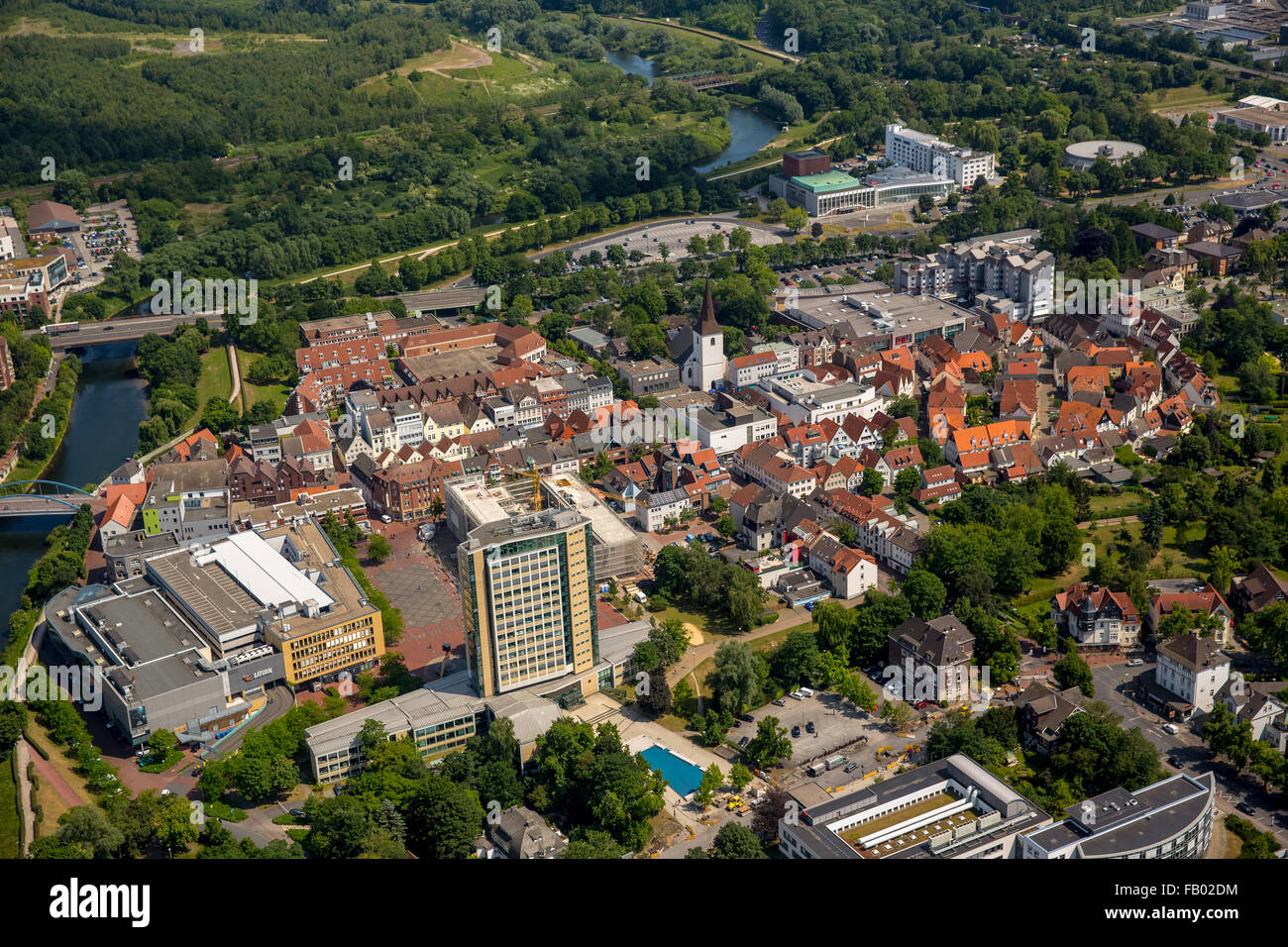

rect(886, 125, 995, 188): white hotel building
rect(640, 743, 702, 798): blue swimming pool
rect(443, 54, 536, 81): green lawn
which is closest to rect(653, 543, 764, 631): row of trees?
rect(640, 743, 702, 798): blue swimming pool

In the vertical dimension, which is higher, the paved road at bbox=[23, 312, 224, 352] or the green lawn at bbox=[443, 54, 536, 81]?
the green lawn at bbox=[443, 54, 536, 81]

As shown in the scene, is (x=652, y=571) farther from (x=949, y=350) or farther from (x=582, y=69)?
(x=582, y=69)

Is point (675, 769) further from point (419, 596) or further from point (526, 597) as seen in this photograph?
point (419, 596)

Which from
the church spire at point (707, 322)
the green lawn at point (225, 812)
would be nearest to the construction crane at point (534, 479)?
the church spire at point (707, 322)

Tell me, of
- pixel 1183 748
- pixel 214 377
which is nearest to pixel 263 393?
pixel 214 377

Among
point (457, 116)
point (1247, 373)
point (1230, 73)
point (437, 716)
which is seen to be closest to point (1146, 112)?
point (1230, 73)

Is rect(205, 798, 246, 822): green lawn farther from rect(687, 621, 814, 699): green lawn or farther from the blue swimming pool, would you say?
rect(687, 621, 814, 699): green lawn
